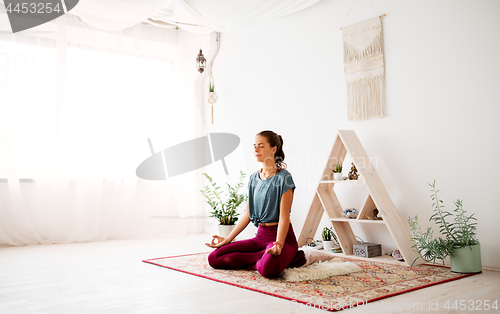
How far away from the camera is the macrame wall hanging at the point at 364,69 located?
3.56 m

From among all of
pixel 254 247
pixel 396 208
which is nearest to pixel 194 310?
pixel 254 247

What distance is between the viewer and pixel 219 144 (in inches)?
208

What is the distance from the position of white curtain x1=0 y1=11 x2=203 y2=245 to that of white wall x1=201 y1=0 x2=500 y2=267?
124 cm

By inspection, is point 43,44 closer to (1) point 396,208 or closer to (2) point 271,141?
(2) point 271,141

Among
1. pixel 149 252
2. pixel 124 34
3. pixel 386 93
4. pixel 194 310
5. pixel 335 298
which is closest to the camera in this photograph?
pixel 194 310

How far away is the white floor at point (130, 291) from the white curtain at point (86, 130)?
1.08 meters

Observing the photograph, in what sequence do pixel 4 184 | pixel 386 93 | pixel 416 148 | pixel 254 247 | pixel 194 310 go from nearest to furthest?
pixel 194 310 → pixel 254 247 → pixel 416 148 → pixel 386 93 → pixel 4 184

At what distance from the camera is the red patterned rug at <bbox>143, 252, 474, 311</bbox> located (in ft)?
7.02

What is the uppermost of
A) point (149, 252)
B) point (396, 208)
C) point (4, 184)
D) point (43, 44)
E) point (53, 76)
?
point (43, 44)

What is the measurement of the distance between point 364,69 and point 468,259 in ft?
5.55

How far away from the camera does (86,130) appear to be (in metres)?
4.82

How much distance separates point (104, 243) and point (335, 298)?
3.06 meters

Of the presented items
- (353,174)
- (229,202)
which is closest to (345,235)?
(353,174)

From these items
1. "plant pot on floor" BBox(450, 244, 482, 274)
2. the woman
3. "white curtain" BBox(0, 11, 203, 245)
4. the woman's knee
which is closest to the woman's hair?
the woman
